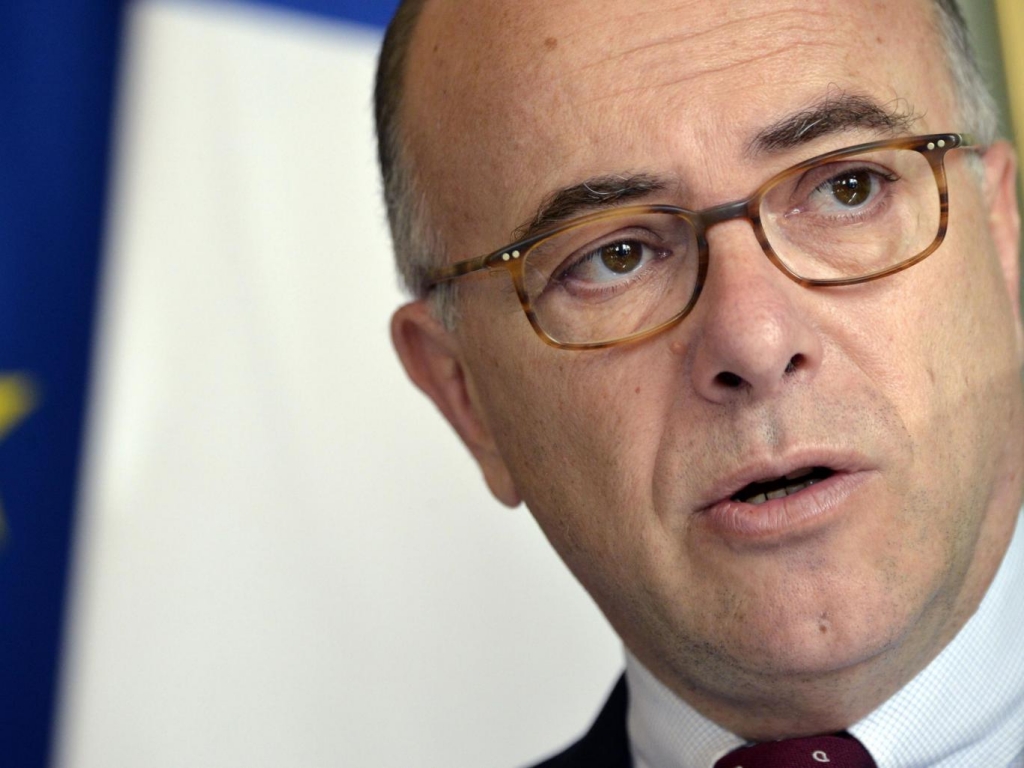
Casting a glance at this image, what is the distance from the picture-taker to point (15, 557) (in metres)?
2.60

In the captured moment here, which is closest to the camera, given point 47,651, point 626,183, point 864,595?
point 864,595

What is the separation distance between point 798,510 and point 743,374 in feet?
0.60

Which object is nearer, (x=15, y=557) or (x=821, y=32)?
(x=821, y=32)

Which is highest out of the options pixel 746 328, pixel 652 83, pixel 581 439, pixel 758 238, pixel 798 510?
pixel 652 83

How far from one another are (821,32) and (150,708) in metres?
1.94

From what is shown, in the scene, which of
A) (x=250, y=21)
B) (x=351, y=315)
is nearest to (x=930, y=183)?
(x=351, y=315)

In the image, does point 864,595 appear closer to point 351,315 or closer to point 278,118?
point 351,315

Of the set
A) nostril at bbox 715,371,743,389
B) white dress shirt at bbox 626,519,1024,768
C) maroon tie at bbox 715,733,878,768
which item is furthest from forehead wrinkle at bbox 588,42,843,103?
maroon tie at bbox 715,733,878,768

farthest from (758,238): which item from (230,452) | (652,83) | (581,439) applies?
(230,452)

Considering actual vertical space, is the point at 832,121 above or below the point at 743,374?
above

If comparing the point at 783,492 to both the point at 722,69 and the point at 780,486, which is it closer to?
the point at 780,486

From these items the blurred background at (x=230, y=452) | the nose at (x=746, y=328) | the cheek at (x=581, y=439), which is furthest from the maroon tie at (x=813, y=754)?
the blurred background at (x=230, y=452)

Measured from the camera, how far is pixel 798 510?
4.66 ft

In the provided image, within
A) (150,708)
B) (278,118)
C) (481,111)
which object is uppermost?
(278,118)
